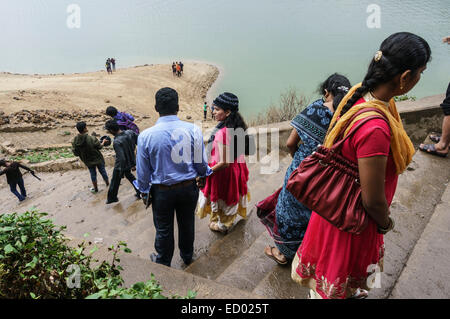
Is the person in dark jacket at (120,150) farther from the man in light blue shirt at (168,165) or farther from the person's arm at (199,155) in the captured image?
the person's arm at (199,155)

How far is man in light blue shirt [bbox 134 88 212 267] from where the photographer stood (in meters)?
2.17

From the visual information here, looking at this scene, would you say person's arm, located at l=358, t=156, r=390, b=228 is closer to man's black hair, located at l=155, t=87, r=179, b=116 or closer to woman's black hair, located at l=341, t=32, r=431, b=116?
woman's black hair, located at l=341, t=32, r=431, b=116

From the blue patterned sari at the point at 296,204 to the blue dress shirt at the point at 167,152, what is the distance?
78 centimetres

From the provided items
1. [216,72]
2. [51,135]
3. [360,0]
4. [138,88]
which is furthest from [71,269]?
[360,0]

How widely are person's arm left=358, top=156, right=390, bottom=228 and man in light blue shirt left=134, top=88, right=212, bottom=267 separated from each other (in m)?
1.43

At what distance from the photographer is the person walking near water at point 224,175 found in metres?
2.58

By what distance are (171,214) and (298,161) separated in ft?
3.84

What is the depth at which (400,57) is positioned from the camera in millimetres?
1160

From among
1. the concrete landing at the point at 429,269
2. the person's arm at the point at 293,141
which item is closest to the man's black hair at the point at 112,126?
the person's arm at the point at 293,141

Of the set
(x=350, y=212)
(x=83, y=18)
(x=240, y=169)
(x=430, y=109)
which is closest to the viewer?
(x=350, y=212)

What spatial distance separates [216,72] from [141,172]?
1103 inches

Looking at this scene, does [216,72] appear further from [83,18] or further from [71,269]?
[83,18]

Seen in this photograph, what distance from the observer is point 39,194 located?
6227 mm

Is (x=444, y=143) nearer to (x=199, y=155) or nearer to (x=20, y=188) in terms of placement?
(x=199, y=155)
